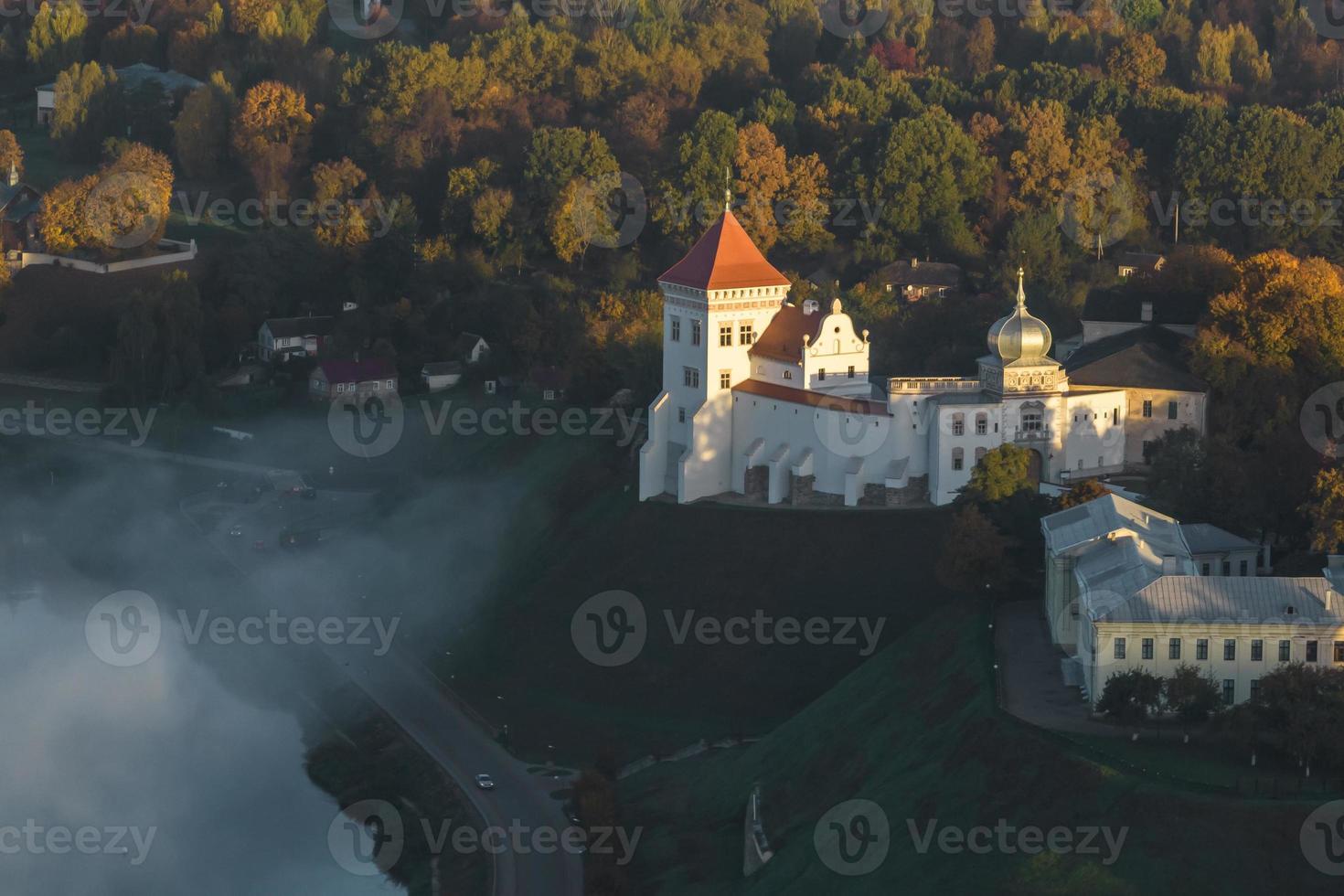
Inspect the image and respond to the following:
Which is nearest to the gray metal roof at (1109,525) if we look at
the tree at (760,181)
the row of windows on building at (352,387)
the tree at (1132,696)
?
the tree at (1132,696)

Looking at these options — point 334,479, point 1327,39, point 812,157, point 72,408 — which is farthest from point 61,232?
point 1327,39

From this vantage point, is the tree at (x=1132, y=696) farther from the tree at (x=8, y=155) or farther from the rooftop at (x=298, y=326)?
the tree at (x=8, y=155)

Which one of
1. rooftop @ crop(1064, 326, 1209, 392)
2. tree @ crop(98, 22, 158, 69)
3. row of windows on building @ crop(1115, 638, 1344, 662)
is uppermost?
tree @ crop(98, 22, 158, 69)

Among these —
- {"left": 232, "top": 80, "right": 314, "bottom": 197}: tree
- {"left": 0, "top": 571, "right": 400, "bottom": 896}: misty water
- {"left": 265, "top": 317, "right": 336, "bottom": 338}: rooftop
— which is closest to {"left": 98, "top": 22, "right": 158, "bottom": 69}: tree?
{"left": 232, "top": 80, "right": 314, "bottom": 197}: tree

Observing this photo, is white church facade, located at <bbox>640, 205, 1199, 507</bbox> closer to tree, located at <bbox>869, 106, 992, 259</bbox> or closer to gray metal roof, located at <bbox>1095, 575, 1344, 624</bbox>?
gray metal roof, located at <bbox>1095, 575, 1344, 624</bbox>

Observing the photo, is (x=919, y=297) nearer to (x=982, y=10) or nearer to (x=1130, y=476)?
(x=1130, y=476)

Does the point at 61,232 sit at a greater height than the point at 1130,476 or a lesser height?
greater
